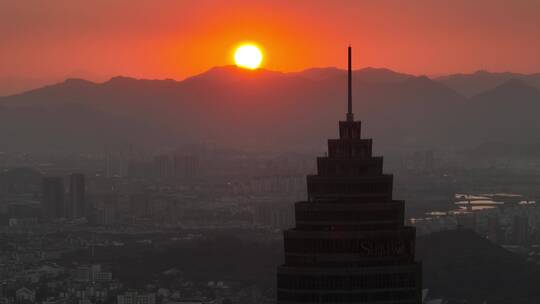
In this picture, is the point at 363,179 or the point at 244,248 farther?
the point at 244,248

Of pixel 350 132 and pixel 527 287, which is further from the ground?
pixel 350 132

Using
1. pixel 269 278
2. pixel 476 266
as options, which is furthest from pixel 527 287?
pixel 269 278

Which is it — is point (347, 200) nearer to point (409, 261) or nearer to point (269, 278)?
point (409, 261)

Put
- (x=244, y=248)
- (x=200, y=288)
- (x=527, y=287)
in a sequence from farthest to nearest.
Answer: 1. (x=244, y=248)
2. (x=200, y=288)
3. (x=527, y=287)

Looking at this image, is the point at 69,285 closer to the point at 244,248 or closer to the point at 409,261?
the point at 244,248

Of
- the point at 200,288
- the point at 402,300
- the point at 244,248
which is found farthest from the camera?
the point at 244,248

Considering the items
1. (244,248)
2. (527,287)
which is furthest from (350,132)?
(244,248)
